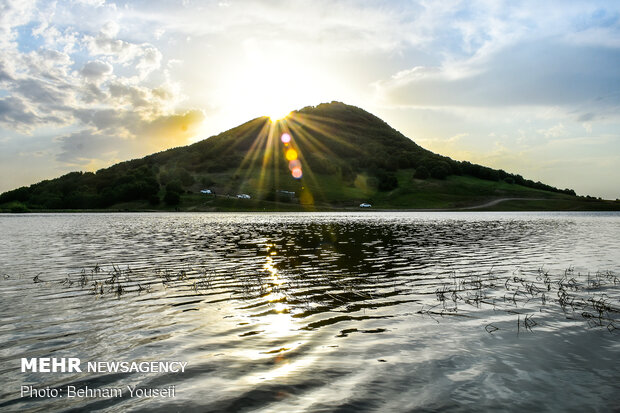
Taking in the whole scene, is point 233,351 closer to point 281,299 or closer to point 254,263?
point 281,299

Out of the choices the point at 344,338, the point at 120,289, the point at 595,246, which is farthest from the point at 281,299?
the point at 595,246

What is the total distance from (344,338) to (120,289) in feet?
38.7

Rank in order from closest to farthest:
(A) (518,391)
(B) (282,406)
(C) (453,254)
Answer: (B) (282,406) < (A) (518,391) < (C) (453,254)

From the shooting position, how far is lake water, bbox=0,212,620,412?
8.19m

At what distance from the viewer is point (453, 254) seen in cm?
3359

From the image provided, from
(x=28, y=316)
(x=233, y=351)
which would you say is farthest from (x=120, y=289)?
(x=233, y=351)

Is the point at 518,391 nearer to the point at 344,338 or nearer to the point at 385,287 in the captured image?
the point at 344,338

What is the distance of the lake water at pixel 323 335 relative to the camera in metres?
8.19

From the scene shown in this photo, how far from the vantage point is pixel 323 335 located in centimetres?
1216

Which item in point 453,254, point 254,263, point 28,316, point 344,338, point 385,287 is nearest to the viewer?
point 344,338

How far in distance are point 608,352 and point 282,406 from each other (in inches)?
367

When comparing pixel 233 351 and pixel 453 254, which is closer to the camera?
pixel 233 351

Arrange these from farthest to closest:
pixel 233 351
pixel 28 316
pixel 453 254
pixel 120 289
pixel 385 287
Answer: pixel 453 254, pixel 385 287, pixel 120 289, pixel 28 316, pixel 233 351

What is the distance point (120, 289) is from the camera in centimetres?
1845
